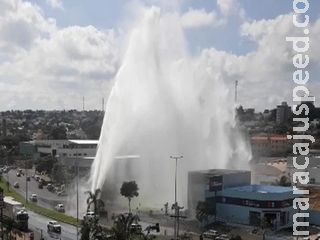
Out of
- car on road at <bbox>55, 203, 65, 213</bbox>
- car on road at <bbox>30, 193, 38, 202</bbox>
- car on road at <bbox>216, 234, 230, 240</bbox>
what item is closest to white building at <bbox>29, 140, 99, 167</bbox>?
car on road at <bbox>30, 193, 38, 202</bbox>

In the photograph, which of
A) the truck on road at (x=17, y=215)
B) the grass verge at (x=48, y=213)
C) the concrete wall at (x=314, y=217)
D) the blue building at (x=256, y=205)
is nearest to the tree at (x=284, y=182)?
the blue building at (x=256, y=205)

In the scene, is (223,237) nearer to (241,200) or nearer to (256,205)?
(256,205)

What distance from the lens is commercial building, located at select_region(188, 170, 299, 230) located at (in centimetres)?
5594

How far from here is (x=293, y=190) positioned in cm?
5906

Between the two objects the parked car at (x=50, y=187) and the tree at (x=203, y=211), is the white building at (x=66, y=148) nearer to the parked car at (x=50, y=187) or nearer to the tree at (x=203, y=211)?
the parked car at (x=50, y=187)

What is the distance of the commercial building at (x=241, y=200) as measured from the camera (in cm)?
5594

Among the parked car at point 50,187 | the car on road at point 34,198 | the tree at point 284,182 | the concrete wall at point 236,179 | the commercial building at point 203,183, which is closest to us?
the commercial building at point 203,183

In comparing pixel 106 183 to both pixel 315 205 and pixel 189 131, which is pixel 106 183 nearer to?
pixel 189 131

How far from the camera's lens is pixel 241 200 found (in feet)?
190

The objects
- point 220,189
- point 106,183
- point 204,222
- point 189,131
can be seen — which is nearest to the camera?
point 204,222

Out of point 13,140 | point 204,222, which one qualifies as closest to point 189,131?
point 204,222

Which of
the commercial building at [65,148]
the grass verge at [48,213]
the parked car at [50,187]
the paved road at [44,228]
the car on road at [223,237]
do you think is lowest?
the paved road at [44,228]

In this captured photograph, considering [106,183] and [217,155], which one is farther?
[217,155]

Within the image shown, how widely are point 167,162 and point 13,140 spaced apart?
9702 cm
